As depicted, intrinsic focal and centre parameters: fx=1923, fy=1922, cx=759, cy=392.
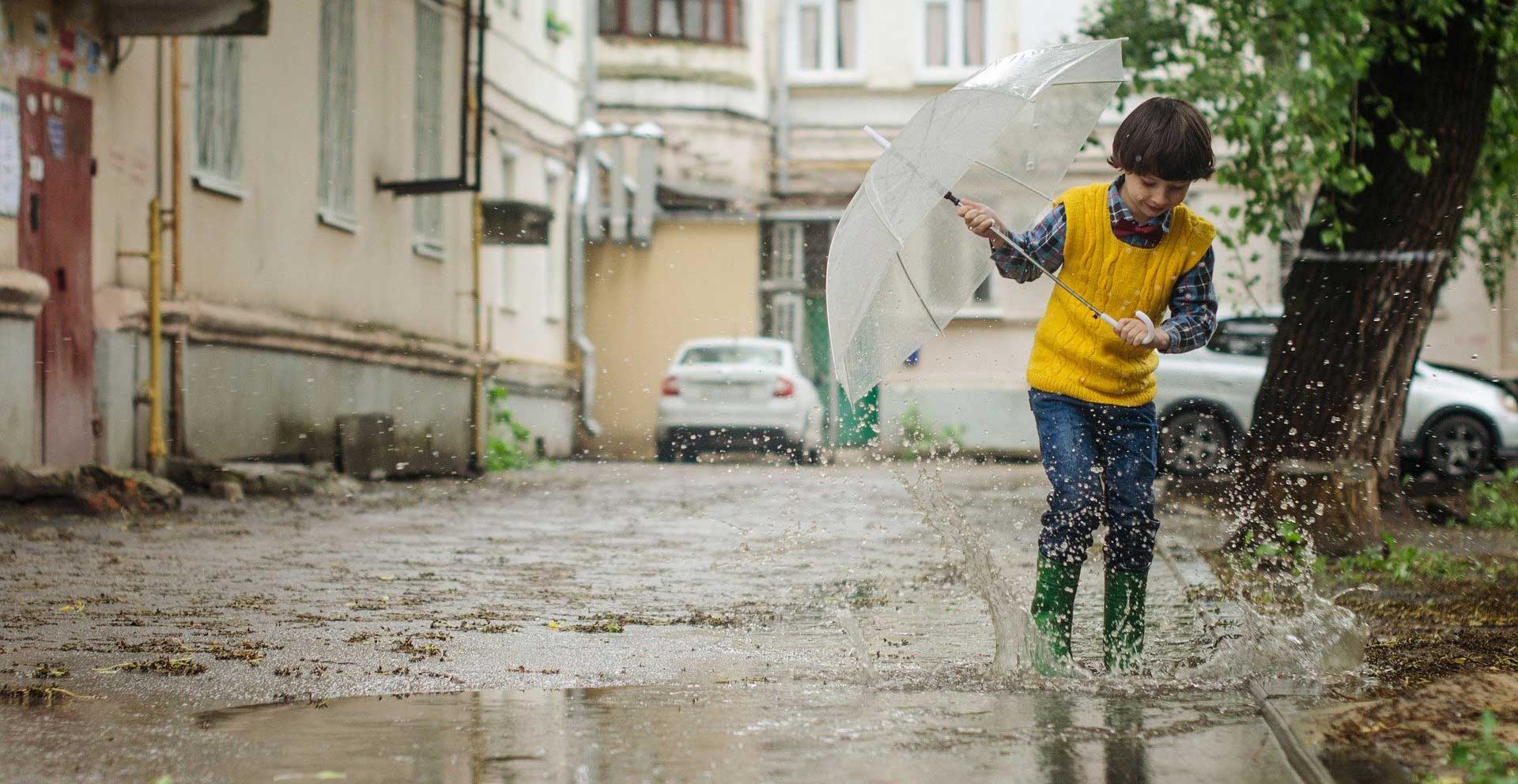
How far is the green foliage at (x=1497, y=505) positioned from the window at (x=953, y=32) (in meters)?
18.2

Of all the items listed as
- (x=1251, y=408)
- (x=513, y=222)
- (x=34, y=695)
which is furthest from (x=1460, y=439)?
(x=34, y=695)

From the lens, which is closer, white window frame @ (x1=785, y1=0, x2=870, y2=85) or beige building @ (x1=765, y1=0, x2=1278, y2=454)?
beige building @ (x1=765, y1=0, x2=1278, y2=454)

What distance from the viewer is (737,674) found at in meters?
5.24

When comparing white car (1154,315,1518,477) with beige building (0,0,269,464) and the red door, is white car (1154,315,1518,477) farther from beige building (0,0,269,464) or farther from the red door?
the red door

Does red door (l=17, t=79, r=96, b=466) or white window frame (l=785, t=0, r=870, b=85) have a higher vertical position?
white window frame (l=785, t=0, r=870, b=85)

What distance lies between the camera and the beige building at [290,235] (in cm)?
1322

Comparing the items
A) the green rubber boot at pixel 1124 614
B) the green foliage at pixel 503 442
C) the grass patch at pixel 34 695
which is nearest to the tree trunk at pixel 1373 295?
the green rubber boot at pixel 1124 614

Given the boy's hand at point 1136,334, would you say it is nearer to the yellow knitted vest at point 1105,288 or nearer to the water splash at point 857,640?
the yellow knitted vest at point 1105,288

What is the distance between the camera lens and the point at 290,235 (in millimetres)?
16516

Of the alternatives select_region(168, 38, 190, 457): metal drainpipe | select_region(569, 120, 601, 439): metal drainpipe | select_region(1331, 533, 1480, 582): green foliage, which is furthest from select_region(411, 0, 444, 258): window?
select_region(1331, 533, 1480, 582): green foliage

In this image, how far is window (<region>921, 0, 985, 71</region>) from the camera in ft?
104

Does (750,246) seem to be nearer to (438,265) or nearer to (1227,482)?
(438,265)

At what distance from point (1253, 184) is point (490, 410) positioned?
13.1 metres

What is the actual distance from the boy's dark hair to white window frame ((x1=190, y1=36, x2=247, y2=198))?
10931mm
